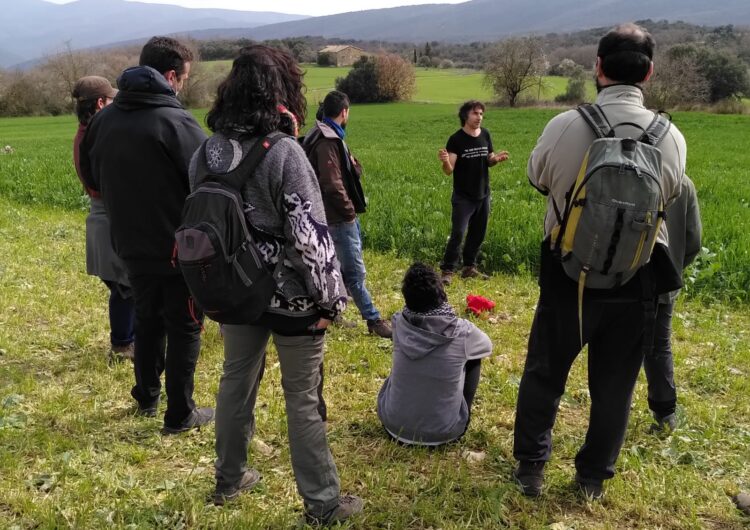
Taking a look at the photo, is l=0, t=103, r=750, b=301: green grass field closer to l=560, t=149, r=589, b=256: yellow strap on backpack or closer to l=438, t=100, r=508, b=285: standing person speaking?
l=438, t=100, r=508, b=285: standing person speaking

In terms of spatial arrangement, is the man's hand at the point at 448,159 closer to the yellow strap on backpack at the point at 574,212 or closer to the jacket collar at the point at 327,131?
the jacket collar at the point at 327,131

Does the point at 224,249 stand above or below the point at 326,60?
below

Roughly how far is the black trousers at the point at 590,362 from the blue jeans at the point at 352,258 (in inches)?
96.5

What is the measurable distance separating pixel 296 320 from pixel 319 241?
373mm

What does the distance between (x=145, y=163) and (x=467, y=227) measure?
177 inches

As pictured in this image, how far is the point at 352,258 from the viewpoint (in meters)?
5.38

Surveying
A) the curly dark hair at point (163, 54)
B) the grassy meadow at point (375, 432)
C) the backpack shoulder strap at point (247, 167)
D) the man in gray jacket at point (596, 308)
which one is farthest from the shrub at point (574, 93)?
the backpack shoulder strap at point (247, 167)

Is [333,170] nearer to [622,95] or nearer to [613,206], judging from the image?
[622,95]

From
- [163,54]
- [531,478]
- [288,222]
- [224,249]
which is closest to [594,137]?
[288,222]

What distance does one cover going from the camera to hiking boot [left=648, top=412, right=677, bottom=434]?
12.7ft

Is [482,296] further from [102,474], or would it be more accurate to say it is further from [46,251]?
[46,251]

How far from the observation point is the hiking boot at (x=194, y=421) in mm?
3887

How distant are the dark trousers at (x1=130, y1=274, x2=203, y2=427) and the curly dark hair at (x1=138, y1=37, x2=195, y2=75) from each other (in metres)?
1.28

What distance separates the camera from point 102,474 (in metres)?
3.37
